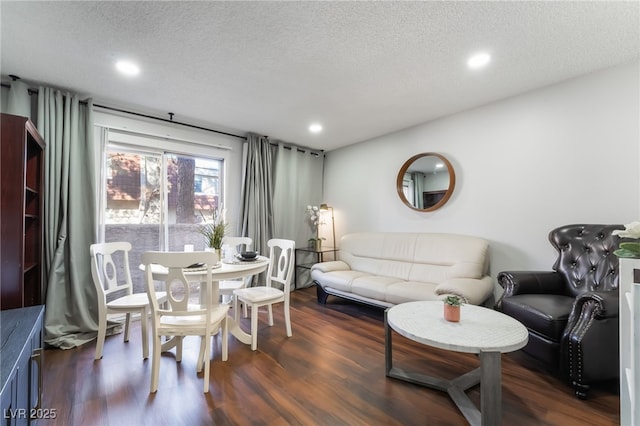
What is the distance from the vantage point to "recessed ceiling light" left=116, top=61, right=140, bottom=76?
2.12 metres

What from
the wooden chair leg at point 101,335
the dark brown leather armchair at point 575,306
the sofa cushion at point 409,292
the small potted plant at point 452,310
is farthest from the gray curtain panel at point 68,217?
the dark brown leather armchair at point 575,306

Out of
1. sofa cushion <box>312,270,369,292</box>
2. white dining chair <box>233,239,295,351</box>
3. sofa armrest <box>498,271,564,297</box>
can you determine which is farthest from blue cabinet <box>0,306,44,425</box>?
sofa armrest <box>498,271,564,297</box>

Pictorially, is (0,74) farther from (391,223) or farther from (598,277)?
(598,277)

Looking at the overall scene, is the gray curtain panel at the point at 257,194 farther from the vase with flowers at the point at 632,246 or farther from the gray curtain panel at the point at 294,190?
the vase with flowers at the point at 632,246

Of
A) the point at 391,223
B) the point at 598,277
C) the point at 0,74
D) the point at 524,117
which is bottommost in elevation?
the point at 598,277

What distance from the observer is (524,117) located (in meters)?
2.71

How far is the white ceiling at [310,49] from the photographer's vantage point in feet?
5.21

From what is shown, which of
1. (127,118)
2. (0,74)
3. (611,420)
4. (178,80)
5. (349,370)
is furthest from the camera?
(127,118)

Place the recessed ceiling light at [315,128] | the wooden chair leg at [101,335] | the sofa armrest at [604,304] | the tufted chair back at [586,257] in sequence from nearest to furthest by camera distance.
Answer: the sofa armrest at [604,304] → the tufted chair back at [586,257] → the wooden chair leg at [101,335] → the recessed ceiling light at [315,128]

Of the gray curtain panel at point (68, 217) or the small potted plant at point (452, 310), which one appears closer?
the small potted plant at point (452, 310)

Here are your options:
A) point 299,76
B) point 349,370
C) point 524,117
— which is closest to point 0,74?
point 299,76

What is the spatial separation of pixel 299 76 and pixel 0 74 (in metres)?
2.47

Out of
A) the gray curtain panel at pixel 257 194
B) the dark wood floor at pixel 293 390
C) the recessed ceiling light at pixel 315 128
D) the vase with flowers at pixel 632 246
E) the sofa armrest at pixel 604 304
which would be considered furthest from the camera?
the gray curtain panel at pixel 257 194

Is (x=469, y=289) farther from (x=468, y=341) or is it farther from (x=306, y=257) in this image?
(x=306, y=257)
